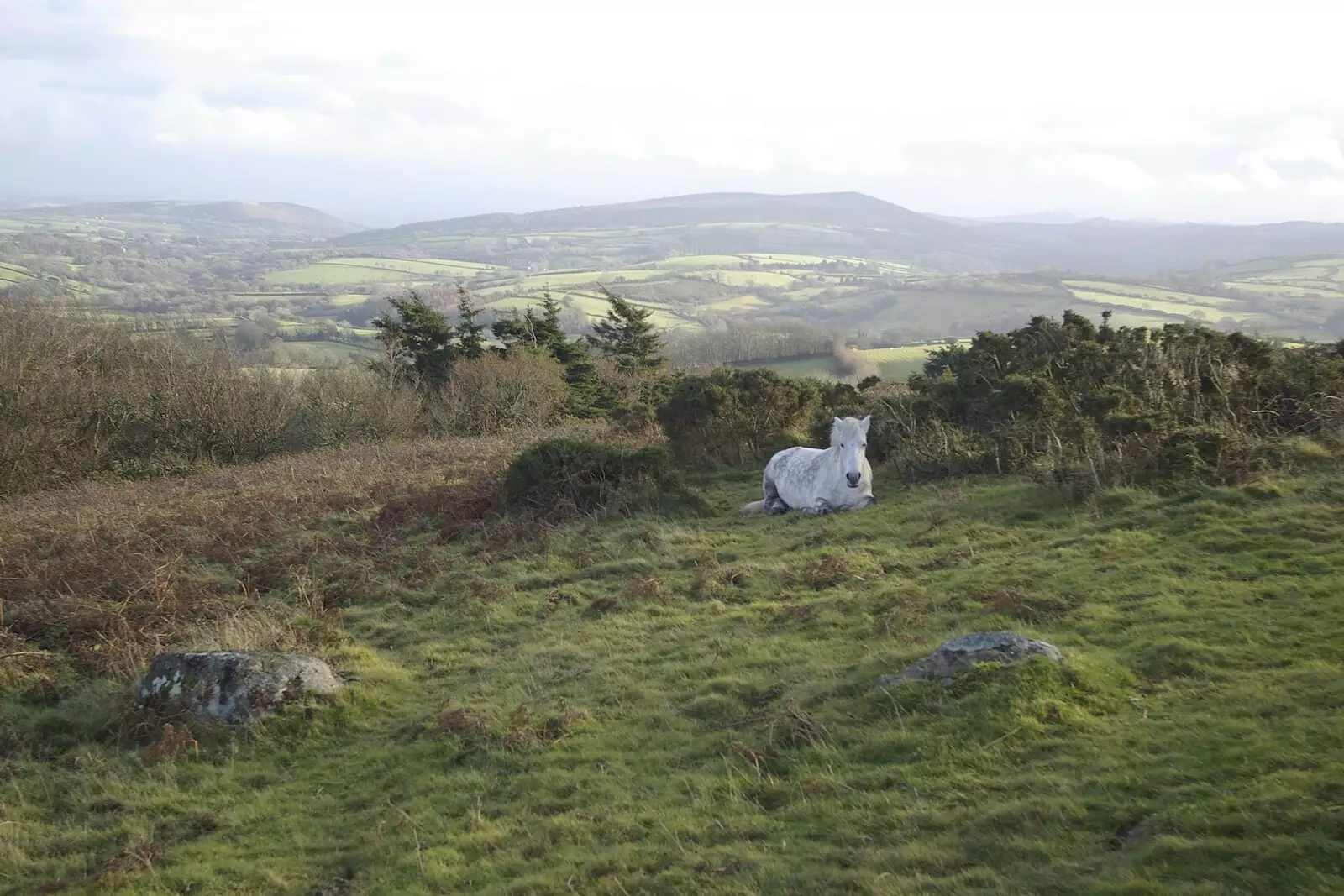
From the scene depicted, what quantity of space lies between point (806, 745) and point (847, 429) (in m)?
7.73

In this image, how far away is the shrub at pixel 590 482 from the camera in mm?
14117

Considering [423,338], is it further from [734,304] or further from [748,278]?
[748,278]

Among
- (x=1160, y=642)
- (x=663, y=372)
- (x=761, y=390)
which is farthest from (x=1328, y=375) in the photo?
(x=663, y=372)

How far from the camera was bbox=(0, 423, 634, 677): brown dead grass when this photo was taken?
30.5ft

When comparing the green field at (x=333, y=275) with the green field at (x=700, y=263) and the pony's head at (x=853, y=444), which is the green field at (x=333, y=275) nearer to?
the green field at (x=700, y=263)

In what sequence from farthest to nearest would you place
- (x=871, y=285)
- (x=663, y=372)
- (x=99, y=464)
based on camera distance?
(x=871, y=285) → (x=663, y=372) → (x=99, y=464)

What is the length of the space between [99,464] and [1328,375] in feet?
96.8

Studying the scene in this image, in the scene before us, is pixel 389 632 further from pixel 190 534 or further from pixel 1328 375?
pixel 1328 375

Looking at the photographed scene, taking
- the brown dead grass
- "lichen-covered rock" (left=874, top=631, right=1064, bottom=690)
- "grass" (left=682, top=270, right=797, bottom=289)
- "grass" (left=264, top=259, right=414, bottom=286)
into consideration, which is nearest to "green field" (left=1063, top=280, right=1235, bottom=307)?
"grass" (left=682, top=270, right=797, bottom=289)

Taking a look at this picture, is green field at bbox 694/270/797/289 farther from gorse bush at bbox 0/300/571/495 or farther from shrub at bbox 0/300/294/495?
shrub at bbox 0/300/294/495

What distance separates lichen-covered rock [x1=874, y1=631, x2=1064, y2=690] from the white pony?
21.7ft

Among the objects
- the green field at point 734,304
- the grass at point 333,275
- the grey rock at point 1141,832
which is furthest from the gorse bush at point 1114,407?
the grass at point 333,275

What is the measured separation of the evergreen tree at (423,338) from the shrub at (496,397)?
398cm

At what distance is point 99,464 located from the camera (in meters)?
24.1
